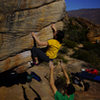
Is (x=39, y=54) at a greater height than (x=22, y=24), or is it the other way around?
(x=22, y=24)

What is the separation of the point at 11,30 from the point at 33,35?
79 centimetres

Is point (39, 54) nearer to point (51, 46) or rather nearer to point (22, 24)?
point (51, 46)

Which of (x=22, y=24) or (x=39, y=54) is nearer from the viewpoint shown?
(x=22, y=24)

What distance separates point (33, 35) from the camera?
4.18 m

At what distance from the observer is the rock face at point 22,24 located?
3.65 meters

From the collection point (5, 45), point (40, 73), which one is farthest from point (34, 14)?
point (40, 73)

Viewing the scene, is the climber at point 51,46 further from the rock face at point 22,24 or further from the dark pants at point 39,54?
the rock face at point 22,24

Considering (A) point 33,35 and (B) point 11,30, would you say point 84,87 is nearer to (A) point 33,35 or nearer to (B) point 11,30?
(A) point 33,35

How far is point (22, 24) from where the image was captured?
3896 mm

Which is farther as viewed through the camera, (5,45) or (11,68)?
(11,68)

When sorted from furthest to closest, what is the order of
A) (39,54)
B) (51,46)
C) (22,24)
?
(39,54) → (22,24) → (51,46)

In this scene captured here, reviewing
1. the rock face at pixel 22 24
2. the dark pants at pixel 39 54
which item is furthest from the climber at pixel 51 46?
the rock face at pixel 22 24

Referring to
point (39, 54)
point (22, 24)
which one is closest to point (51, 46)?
point (39, 54)

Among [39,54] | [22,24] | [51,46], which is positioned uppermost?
[22,24]
